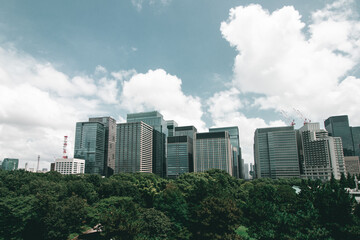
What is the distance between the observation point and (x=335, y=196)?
120 ft

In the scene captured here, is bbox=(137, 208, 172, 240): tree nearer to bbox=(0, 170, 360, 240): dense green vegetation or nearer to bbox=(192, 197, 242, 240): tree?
bbox=(0, 170, 360, 240): dense green vegetation

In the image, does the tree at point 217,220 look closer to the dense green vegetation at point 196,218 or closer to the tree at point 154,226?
the dense green vegetation at point 196,218

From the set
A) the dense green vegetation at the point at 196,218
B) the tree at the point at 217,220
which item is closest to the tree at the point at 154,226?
the dense green vegetation at the point at 196,218

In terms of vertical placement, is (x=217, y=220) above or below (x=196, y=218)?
above

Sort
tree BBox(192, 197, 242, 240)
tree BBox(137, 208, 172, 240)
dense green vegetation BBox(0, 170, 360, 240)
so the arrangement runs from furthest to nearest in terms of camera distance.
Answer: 1. tree BBox(192, 197, 242, 240)
2. tree BBox(137, 208, 172, 240)
3. dense green vegetation BBox(0, 170, 360, 240)

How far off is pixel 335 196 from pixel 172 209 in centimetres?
3015

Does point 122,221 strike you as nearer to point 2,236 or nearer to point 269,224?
point 269,224

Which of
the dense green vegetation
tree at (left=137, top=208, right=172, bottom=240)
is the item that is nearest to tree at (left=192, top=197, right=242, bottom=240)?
the dense green vegetation

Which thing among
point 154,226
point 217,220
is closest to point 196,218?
point 217,220

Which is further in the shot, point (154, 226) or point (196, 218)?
point (196, 218)

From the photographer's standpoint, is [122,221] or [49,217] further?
[49,217]

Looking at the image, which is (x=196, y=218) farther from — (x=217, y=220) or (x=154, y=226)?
(x=154, y=226)

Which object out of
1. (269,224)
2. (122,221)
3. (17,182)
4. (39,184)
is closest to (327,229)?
(269,224)

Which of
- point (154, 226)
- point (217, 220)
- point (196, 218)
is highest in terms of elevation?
point (217, 220)
